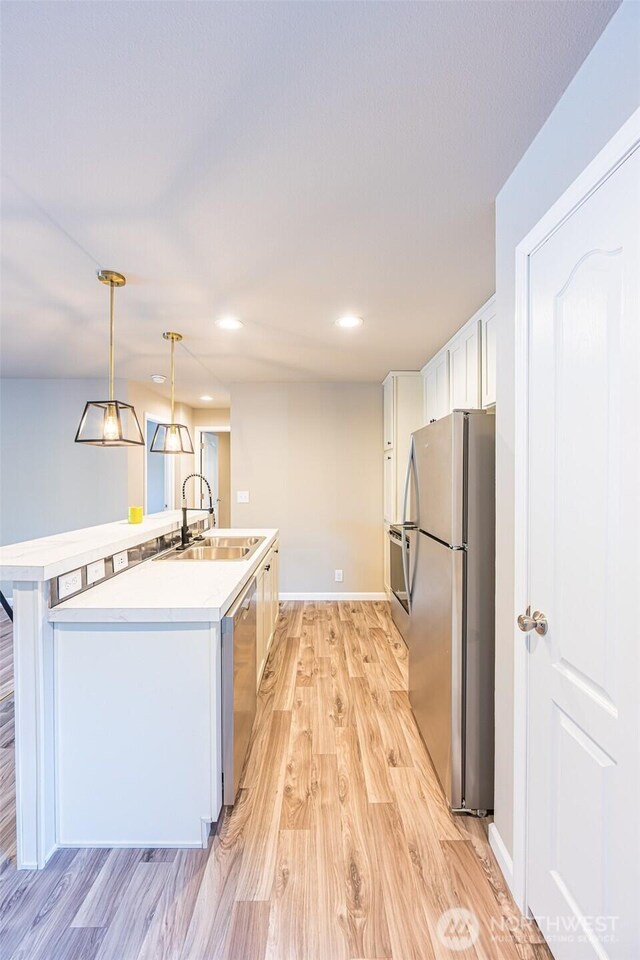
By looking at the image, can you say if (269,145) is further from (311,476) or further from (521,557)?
(311,476)

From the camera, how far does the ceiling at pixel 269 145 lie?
0.99 meters

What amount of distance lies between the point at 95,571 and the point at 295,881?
4.39ft

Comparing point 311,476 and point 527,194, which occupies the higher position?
point 527,194

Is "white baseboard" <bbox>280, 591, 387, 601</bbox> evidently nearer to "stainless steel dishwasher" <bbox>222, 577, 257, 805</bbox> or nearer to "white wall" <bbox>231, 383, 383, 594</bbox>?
"white wall" <bbox>231, 383, 383, 594</bbox>

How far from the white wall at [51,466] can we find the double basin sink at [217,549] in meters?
2.03

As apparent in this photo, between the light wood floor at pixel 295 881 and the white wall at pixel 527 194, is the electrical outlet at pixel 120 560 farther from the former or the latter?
the white wall at pixel 527 194

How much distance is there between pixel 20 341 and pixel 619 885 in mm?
4186

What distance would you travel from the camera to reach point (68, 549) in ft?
5.78

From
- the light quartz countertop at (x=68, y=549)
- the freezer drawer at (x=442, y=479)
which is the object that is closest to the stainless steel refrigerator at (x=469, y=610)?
the freezer drawer at (x=442, y=479)

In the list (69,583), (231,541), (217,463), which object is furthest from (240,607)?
(217,463)

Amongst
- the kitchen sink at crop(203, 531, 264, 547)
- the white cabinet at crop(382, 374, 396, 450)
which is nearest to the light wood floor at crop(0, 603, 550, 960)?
the kitchen sink at crop(203, 531, 264, 547)

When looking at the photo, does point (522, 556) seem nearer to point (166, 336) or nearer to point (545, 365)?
point (545, 365)

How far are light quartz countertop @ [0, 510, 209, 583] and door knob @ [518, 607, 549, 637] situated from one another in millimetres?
1527

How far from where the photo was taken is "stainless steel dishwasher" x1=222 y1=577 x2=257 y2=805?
165cm
